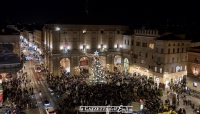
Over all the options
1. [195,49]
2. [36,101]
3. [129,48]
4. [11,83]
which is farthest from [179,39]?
[11,83]

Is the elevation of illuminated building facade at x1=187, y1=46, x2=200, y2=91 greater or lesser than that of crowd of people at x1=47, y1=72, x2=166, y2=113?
greater

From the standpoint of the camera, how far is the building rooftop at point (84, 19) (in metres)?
51.7

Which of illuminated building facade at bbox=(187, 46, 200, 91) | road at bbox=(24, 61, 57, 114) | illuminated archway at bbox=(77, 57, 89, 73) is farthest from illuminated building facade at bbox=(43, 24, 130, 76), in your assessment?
illuminated building facade at bbox=(187, 46, 200, 91)

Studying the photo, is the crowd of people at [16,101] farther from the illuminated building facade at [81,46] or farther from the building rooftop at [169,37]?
the building rooftop at [169,37]

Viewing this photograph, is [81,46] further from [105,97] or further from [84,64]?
[105,97]

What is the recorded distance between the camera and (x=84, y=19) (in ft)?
180

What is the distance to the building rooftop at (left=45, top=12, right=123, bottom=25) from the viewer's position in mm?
51719

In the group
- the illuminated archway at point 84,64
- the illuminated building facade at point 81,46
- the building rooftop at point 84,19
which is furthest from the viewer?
the illuminated archway at point 84,64

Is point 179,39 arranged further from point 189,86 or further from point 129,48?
point 129,48

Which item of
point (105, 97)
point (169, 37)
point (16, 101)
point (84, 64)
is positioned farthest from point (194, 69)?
point (16, 101)

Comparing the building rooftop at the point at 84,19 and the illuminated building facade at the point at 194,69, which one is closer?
the illuminated building facade at the point at 194,69

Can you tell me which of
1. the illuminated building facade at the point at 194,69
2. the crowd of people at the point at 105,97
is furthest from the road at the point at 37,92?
the illuminated building facade at the point at 194,69

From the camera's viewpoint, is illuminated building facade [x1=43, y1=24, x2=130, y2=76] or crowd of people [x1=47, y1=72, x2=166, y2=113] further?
illuminated building facade [x1=43, y1=24, x2=130, y2=76]

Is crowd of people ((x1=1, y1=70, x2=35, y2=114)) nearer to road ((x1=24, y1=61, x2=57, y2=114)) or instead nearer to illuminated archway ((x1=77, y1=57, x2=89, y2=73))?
road ((x1=24, y1=61, x2=57, y2=114))
